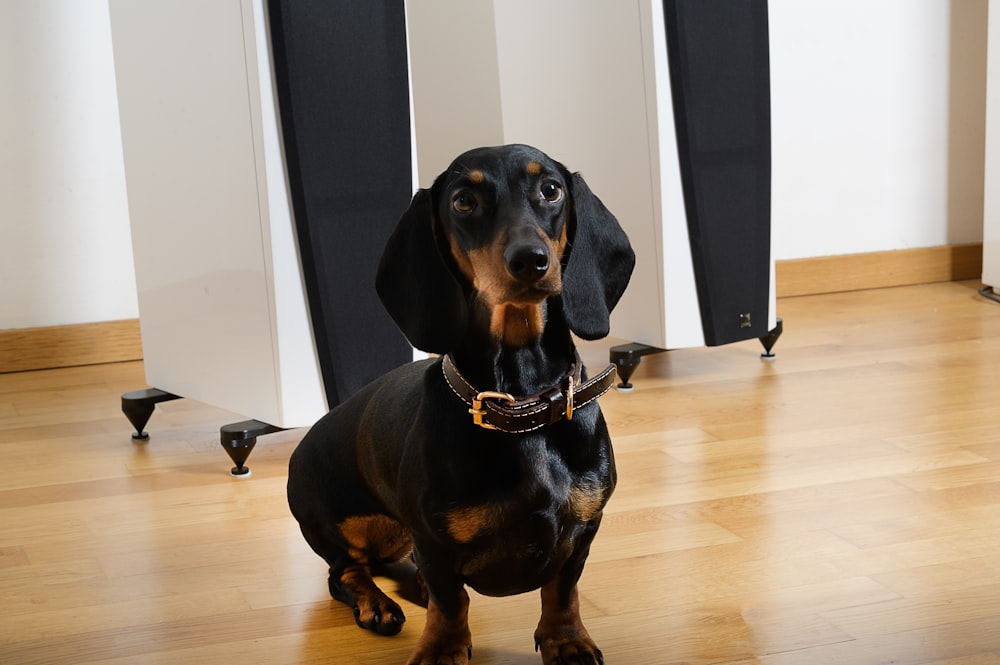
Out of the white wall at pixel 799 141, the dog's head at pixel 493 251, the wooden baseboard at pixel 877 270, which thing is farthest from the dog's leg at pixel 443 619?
the wooden baseboard at pixel 877 270

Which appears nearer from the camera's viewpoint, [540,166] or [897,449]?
[540,166]

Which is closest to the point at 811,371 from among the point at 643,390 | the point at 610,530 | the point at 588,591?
the point at 643,390

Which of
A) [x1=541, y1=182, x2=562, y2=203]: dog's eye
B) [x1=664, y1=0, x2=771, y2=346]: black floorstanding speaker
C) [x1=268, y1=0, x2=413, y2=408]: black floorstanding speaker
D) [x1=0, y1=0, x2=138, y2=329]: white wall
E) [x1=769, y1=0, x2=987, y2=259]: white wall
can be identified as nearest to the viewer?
[x1=541, y1=182, x2=562, y2=203]: dog's eye

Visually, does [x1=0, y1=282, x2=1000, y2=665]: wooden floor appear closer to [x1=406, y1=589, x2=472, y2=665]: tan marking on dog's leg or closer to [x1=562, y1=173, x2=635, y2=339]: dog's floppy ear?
[x1=406, y1=589, x2=472, y2=665]: tan marking on dog's leg

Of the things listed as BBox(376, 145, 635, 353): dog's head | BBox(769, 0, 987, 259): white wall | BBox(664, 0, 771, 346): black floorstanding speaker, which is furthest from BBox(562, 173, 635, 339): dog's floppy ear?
BBox(769, 0, 987, 259): white wall

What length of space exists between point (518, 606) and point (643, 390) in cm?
109

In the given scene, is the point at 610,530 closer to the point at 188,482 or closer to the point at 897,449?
the point at 897,449

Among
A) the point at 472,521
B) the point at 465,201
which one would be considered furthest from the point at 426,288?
the point at 472,521

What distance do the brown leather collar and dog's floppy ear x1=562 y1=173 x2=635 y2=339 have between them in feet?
0.18

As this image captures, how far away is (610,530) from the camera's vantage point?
175cm

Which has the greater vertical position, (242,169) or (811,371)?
(242,169)

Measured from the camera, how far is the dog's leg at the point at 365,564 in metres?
1.44

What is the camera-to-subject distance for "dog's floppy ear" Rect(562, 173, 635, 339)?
118cm

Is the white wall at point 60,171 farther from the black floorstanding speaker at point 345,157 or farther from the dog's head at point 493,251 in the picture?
the dog's head at point 493,251
